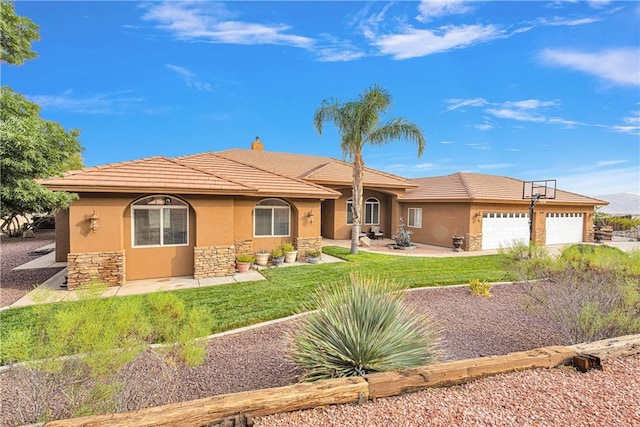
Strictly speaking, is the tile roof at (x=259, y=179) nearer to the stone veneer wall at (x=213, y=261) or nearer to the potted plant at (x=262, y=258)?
the potted plant at (x=262, y=258)

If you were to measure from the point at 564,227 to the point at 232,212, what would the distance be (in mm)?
23758

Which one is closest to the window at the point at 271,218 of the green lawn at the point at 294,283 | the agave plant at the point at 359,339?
the green lawn at the point at 294,283

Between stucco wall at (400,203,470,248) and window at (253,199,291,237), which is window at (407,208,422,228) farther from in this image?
window at (253,199,291,237)

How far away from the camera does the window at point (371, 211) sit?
20797mm

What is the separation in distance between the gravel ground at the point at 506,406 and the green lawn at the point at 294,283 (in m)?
2.99

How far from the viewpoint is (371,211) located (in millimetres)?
20984

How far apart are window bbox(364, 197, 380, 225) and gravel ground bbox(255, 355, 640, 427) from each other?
57.0ft

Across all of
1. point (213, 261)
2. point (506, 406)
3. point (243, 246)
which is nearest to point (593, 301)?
point (506, 406)

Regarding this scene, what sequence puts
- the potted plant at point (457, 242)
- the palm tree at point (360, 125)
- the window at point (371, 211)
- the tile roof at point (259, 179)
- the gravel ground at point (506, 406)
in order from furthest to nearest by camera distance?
the window at point (371, 211) < the potted plant at point (457, 242) < the palm tree at point (360, 125) < the tile roof at point (259, 179) < the gravel ground at point (506, 406)

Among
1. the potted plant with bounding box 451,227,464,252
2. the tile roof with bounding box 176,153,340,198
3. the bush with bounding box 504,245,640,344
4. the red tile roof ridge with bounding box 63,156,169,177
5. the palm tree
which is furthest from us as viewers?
the potted plant with bounding box 451,227,464,252

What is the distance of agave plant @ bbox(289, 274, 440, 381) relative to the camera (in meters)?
3.55

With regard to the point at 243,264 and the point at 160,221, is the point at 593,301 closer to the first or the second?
the point at 243,264

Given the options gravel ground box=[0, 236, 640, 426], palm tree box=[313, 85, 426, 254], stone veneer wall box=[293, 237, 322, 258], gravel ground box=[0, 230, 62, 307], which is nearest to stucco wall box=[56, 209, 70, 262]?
gravel ground box=[0, 230, 62, 307]

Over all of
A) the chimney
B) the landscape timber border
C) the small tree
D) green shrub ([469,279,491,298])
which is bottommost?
green shrub ([469,279,491,298])
